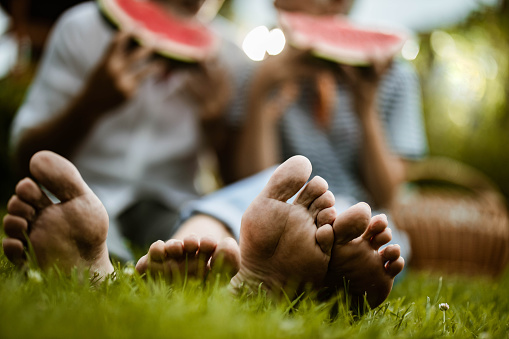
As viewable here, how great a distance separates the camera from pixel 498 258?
125 inches

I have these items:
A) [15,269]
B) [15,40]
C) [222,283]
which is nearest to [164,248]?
[222,283]

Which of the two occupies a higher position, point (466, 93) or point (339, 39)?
point (339, 39)

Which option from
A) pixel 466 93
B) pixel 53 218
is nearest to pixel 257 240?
pixel 53 218

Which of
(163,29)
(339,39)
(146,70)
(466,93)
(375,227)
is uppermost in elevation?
(163,29)

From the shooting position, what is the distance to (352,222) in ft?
3.57

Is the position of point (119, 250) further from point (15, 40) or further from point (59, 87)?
point (15, 40)

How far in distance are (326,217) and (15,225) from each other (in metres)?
0.75

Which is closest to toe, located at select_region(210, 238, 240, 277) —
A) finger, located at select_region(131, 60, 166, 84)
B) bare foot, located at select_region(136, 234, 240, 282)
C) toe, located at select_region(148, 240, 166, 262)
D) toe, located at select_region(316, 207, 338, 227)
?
bare foot, located at select_region(136, 234, 240, 282)

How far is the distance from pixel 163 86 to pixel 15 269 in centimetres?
166

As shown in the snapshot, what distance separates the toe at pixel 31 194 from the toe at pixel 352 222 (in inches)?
27.8

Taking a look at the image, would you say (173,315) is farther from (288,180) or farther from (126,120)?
(126,120)

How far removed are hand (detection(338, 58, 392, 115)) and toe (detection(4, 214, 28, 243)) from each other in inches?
70.2

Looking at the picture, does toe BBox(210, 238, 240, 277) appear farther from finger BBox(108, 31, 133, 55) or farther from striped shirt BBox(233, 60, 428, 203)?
striped shirt BBox(233, 60, 428, 203)

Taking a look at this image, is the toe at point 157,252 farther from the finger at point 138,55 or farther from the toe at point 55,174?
the finger at point 138,55
